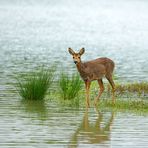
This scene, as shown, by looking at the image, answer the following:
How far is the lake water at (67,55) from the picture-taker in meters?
14.5

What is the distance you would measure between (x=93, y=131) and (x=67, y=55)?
2479 cm

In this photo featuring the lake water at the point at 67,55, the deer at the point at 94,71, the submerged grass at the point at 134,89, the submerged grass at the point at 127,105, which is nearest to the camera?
the lake water at the point at 67,55

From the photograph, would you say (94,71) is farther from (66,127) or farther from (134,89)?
(66,127)

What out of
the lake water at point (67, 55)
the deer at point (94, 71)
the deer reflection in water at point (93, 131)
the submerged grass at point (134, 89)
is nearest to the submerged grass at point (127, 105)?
the deer at point (94, 71)

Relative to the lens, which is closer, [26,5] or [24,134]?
[24,134]

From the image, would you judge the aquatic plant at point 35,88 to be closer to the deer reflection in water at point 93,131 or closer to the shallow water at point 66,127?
the shallow water at point 66,127

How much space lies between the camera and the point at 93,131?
15281 millimetres

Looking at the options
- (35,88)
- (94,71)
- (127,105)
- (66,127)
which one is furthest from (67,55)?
(66,127)

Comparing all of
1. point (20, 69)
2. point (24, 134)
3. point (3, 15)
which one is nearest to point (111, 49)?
point (20, 69)

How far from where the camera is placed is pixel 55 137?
14281mm

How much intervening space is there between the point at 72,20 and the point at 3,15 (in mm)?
7012

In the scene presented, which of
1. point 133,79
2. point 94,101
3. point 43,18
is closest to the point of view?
point 94,101

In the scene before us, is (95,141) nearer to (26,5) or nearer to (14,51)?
(14,51)

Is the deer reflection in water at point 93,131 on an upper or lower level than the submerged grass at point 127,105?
upper
